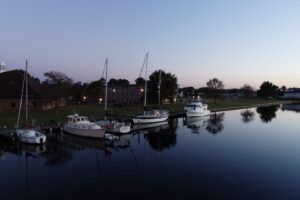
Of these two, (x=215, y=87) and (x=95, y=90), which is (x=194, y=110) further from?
(x=215, y=87)

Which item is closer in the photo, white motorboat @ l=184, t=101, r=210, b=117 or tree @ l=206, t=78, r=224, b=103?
white motorboat @ l=184, t=101, r=210, b=117

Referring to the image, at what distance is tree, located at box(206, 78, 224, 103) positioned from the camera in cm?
10812

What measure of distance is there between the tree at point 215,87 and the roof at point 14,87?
79.6 m

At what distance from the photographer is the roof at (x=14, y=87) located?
52.0 meters

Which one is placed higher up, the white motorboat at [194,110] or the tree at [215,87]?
the tree at [215,87]

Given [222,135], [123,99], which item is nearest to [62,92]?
[222,135]

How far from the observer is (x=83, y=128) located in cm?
3203

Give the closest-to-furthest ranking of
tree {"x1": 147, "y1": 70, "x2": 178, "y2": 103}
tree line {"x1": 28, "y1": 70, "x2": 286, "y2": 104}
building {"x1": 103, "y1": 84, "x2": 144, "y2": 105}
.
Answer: tree line {"x1": 28, "y1": 70, "x2": 286, "y2": 104}
tree {"x1": 147, "y1": 70, "x2": 178, "y2": 103}
building {"x1": 103, "y1": 84, "x2": 144, "y2": 105}

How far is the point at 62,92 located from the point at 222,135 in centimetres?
3624

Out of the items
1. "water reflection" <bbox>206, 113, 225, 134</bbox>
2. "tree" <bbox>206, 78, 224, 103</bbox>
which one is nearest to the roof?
"water reflection" <bbox>206, 113, 225, 134</bbox>

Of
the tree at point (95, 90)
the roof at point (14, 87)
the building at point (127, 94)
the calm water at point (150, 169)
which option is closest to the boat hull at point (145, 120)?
the calm water at point (150, 169)

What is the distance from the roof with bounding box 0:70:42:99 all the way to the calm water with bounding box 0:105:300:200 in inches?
1001

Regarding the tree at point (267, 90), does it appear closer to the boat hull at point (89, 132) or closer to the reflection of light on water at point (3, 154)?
the boat hull at point (89, 132)

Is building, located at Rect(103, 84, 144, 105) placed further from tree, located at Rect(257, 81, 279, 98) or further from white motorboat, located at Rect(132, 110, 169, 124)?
tree, located at Rect(257, 81, 279, 98)
